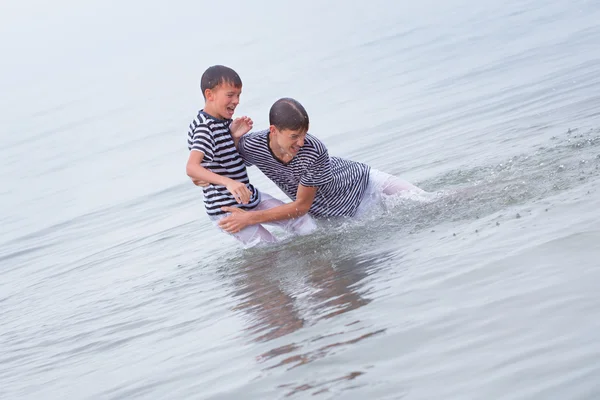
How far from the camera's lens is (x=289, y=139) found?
263 inches

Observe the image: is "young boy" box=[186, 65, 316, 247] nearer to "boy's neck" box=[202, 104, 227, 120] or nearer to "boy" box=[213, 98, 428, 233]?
"boy's neck" box=[202, 104, 227, 120]

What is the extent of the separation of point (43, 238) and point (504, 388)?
32.0ft

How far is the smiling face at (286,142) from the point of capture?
664cm

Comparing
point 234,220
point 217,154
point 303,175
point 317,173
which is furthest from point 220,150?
point 317,173

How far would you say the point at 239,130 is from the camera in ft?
23.5

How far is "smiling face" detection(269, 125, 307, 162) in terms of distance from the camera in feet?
21.8

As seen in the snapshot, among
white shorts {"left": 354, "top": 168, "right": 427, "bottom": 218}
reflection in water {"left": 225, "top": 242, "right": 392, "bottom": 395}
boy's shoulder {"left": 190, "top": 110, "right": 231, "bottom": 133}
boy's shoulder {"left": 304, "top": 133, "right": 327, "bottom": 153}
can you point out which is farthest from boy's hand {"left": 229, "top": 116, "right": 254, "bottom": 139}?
white shorts {"left": 354, "top": 168, "right": 427, "bottom": 218}

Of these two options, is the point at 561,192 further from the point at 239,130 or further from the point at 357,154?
the point at 357,154

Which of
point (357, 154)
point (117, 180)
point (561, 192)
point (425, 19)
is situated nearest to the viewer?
point (561, 192)

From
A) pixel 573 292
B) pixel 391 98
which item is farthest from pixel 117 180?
pixel 573 292

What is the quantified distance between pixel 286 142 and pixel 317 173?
1.45 ft

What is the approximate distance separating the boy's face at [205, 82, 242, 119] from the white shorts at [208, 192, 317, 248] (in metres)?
0.96

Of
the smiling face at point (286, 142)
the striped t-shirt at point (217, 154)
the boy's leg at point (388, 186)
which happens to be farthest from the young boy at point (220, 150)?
the boy's leg at point (388, 186)

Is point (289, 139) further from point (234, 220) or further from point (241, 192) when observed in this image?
point (234, 220)
